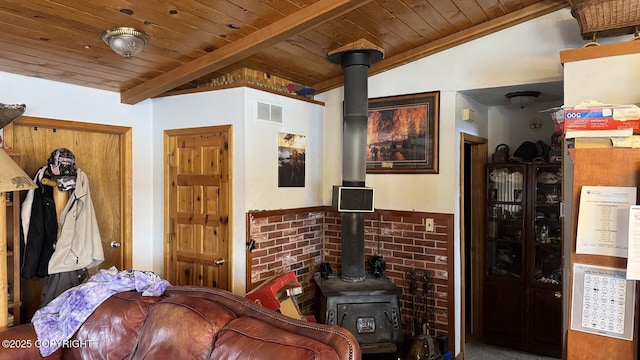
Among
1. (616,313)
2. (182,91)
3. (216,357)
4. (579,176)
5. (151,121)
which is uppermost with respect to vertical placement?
(182,91)

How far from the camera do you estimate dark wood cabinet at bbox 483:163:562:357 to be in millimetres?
3799

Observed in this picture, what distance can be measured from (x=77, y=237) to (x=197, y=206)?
2.94 ft

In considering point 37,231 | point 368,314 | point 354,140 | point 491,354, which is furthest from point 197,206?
point 491,354

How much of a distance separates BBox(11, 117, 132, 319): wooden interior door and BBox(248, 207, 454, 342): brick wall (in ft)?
3.86

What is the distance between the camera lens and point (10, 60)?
2.63 metres

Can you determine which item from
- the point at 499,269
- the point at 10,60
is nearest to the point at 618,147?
the point at 499,269

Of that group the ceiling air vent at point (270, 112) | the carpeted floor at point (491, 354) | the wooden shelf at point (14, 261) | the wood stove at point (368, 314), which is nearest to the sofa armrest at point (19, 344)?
the wooden shelf at point (14, 261)

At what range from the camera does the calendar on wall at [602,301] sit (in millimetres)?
1679

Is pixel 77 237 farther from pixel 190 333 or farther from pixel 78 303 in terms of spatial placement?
pixel 190 333

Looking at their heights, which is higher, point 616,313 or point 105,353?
point 616,313

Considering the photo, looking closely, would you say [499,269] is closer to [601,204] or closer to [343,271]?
[343,271]

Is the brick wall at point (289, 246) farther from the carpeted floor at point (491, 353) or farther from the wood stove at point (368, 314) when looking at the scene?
the carpeted floor at point (491, 353)

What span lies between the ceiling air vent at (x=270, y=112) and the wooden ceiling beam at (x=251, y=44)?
1.79 feet

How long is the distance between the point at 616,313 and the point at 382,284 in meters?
1.80
